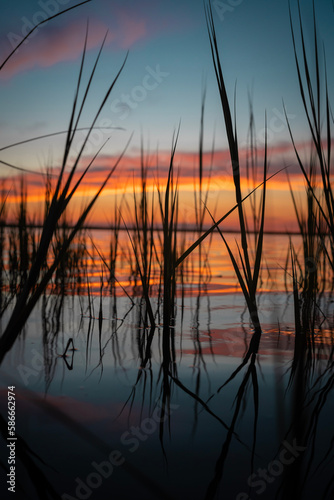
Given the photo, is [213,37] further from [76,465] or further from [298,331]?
[76,465]

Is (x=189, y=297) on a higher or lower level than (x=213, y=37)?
lower

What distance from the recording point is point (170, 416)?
0.82 meters

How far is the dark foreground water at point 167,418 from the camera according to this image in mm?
603

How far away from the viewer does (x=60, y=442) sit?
2.31 ft

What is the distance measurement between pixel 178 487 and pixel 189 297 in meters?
1.84

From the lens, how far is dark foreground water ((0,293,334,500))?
0.60 m

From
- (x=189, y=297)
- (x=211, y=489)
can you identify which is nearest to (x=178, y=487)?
(x=211, y=489)

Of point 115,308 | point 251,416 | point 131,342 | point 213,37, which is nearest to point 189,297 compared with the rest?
point 115,308

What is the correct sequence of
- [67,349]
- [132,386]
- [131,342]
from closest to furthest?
[132,386], [67,349], [131,342]

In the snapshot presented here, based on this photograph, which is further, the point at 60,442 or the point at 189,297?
the point at 189,297

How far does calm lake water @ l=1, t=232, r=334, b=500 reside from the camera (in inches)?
23.8

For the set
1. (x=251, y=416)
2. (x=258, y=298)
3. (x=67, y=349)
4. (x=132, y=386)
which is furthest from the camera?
(x=258, y=298)

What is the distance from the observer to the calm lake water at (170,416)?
0.60 meters

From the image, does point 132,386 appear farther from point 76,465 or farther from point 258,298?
point 258,298
